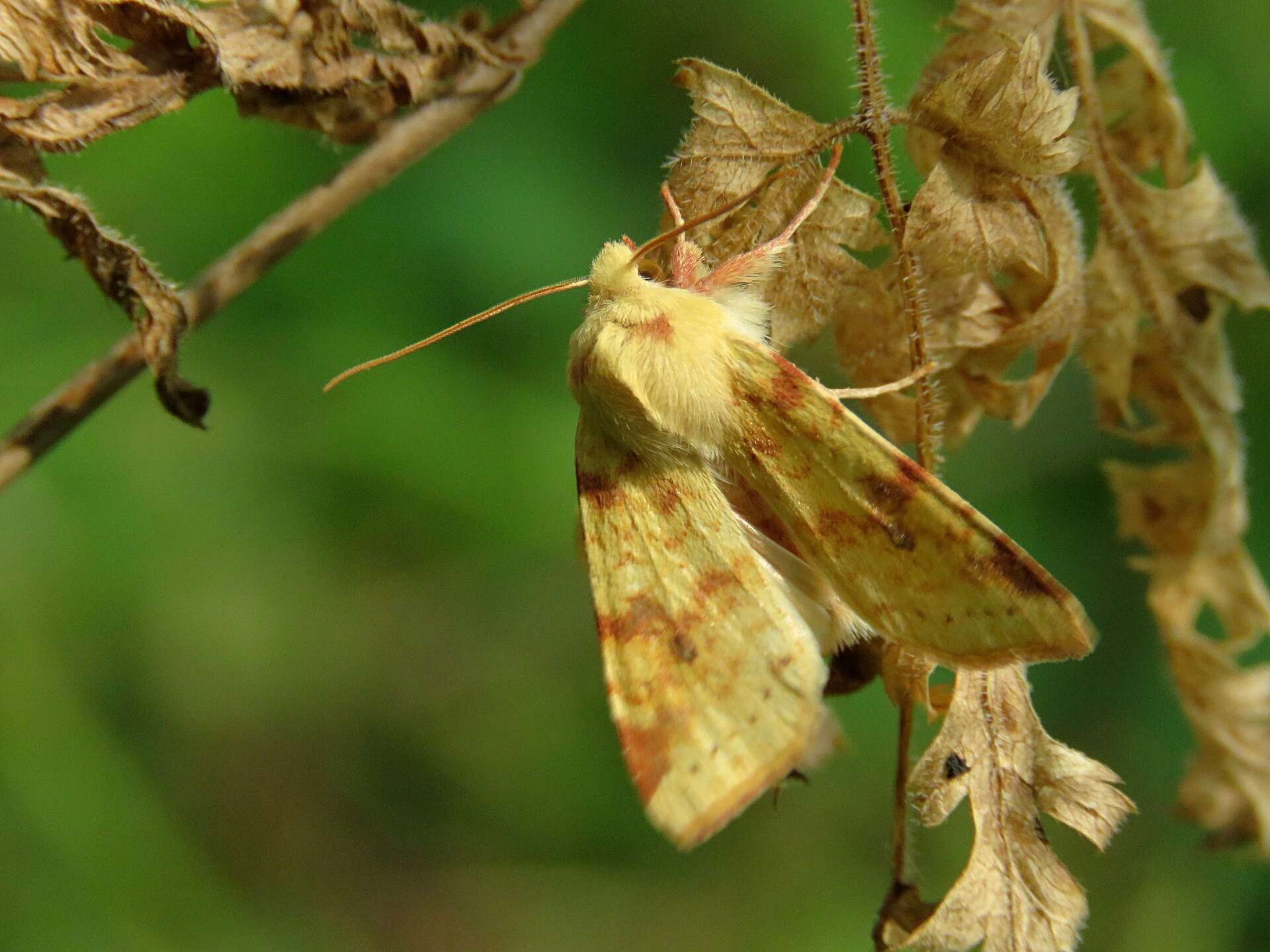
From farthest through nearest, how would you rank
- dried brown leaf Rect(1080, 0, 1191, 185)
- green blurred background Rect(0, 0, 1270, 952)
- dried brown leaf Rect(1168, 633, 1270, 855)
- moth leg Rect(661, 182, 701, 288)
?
green blurred background Rect(0, 0, 1270, 952) < dried brown leaf Rect(1168, 633, 1270, 855) < dried brown leaf Rect(1080, 0, 1191, 185) < moth leg Rect(661, 182, 701, 288)

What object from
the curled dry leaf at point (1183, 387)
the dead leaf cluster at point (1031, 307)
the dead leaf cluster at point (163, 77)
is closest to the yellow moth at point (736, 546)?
the dead leaf cluster at point (1031, 307)

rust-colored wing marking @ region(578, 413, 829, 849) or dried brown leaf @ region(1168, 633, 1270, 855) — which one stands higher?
rust-colored wing marking @ region(578, 413, 829, 849)

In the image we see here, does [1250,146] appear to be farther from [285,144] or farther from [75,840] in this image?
[75,840]

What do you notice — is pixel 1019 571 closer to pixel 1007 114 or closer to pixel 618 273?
pixel 1007 114

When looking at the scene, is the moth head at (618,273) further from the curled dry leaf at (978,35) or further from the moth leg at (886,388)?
the moth leg at (886,388)

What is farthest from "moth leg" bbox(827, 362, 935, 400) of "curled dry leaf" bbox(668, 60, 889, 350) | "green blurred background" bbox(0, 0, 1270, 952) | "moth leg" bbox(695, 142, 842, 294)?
"green blurred background" bbox(0, 0, 1270, 952)

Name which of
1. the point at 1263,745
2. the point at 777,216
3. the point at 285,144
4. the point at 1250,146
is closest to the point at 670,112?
the point at 285,144

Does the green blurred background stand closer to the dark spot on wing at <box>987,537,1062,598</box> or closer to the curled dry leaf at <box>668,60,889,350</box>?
the curled dry leaf at <box>668,60,889,350</box>
